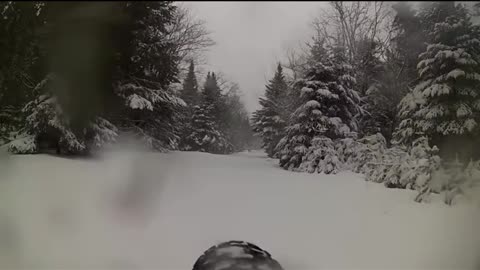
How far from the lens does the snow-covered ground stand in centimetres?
129

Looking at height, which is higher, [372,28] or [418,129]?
[372,28]

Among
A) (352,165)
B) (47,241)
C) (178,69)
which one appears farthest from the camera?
(352,165)

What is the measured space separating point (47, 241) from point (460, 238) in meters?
1.70

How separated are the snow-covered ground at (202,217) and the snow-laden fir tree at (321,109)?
141 mm

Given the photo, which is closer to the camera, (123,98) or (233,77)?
(123,98)

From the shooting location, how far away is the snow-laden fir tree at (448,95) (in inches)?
56.6

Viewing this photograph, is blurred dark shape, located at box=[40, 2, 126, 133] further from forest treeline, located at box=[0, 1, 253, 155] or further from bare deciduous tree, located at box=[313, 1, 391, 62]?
bare deciduous tree, located at box=[313, 1, 391, 62]

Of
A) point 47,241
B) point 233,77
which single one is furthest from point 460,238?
point 47,241

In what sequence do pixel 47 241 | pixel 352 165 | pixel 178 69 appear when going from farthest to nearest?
pixel 352 165 → pixel 178 69 → pixel 47 241

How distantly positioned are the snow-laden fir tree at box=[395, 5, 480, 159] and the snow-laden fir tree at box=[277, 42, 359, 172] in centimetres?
23

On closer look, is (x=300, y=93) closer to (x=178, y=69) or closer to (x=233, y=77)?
(x=233, y=77)

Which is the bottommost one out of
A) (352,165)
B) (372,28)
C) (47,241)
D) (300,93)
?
(47,241)

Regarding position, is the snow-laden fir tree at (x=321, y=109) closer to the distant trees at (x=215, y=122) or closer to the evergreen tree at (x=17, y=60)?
the distant trees at (x=215, y=122)

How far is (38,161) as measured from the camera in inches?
51.9
